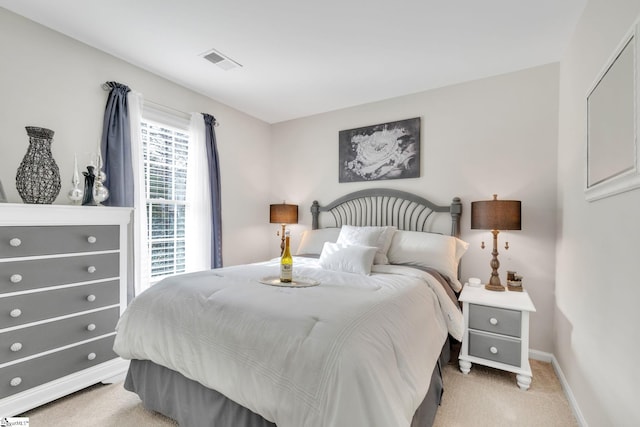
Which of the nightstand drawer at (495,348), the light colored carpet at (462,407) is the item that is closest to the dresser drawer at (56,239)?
the light colored carpet at (462,407)

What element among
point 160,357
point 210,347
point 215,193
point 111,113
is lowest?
point 160,357

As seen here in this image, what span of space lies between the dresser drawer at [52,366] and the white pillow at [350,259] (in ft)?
5.85

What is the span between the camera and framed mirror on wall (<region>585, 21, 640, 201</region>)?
114 cm

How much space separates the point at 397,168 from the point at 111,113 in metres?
2.86

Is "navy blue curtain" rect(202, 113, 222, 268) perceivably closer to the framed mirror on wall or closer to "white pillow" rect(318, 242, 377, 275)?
"white pillow" rect(318, 242, 377, 275)

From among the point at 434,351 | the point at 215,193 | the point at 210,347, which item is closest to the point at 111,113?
the point at 215,193

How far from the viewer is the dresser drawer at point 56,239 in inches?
68.9

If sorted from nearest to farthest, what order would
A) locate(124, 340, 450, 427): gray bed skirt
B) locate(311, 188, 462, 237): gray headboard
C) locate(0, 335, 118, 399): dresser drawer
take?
locate(124, 340, 450, 427): gray bed skirt < locate(0, 335, 118, 399): dresser drawer < locate(311, 188, 462, 237): gray headboard

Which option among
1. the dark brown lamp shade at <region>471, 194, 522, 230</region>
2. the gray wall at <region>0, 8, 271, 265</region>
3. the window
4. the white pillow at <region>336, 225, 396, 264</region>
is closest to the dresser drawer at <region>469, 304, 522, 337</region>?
the dark brown lamp shade at <region>471, 194, 522, 230</region>

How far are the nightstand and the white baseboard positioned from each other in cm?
23

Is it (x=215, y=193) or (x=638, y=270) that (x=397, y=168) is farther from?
(x=638, y=270)

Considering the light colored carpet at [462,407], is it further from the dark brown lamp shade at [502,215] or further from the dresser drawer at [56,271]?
the dark brown lamp shade at [502,215]

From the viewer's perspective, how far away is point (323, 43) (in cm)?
240

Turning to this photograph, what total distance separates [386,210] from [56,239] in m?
2.94
